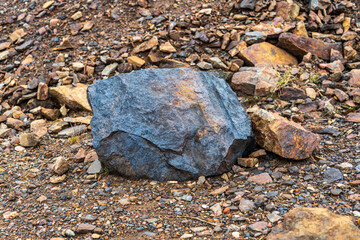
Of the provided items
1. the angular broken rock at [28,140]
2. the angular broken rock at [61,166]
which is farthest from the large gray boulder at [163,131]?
the angular broken rock at [28,140]

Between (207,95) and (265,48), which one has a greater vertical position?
(207,95)

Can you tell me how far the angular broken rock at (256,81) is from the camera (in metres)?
4.52

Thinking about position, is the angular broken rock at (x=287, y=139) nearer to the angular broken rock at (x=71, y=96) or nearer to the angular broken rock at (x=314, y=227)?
the angular broken rock at (x=314, y=227)

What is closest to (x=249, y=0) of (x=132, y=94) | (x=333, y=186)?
(x=132, y=94)

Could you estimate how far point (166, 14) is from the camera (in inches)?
227

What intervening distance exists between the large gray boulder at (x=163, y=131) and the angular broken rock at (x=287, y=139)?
7.3 inches

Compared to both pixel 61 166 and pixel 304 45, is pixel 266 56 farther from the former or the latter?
pixel 61 166

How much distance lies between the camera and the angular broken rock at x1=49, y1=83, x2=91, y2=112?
4.77 m

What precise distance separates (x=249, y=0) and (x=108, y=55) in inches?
91.8

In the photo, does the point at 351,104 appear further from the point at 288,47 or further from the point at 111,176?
the point at 111,176

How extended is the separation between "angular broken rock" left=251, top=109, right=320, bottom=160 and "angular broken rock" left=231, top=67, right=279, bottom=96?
1186 millimetres

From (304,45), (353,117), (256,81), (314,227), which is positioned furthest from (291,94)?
(314,227)

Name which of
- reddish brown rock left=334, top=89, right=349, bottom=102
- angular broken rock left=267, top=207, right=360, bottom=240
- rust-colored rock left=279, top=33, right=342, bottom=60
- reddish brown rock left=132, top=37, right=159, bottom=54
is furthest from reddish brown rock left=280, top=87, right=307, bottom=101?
angular broken rock left=267, top=207, right=360, bottom=240

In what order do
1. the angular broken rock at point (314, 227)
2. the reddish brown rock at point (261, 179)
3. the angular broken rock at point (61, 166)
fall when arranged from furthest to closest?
1. the angular broken rock at point (61, 166)
2. the reddish brown rock at point (261, 179)
3. the angular broken rock at point (314, 227)
